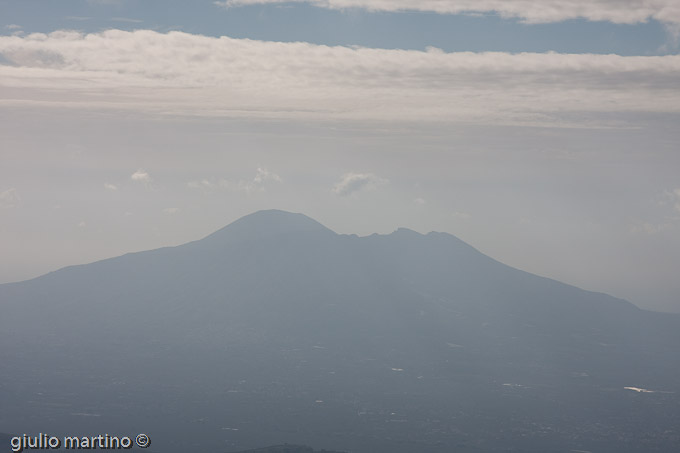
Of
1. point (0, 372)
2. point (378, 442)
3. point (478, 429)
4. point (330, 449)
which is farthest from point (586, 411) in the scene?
point (0, 372)

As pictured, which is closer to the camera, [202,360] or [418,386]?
[418,386]

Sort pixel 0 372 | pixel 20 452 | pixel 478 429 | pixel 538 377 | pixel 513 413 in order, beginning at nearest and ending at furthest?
pixel 20 452 → pixel 478 429 → pixel 513 413 → pixel 0 372 → pixel 538 377

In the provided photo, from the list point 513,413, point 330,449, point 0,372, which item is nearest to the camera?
point 330,449

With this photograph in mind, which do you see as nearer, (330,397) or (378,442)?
(378,442)

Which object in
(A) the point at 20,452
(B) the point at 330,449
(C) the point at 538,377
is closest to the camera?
(A) the point at 20,452

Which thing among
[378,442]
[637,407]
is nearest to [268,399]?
[378,442]

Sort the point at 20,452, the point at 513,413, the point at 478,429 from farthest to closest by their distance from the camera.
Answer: the point at 513,413 < the point at 478,429 < the point at 20,452

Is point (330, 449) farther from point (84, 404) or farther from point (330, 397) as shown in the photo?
point (84, 404)

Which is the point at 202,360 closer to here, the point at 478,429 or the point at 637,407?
the point at 478,429
